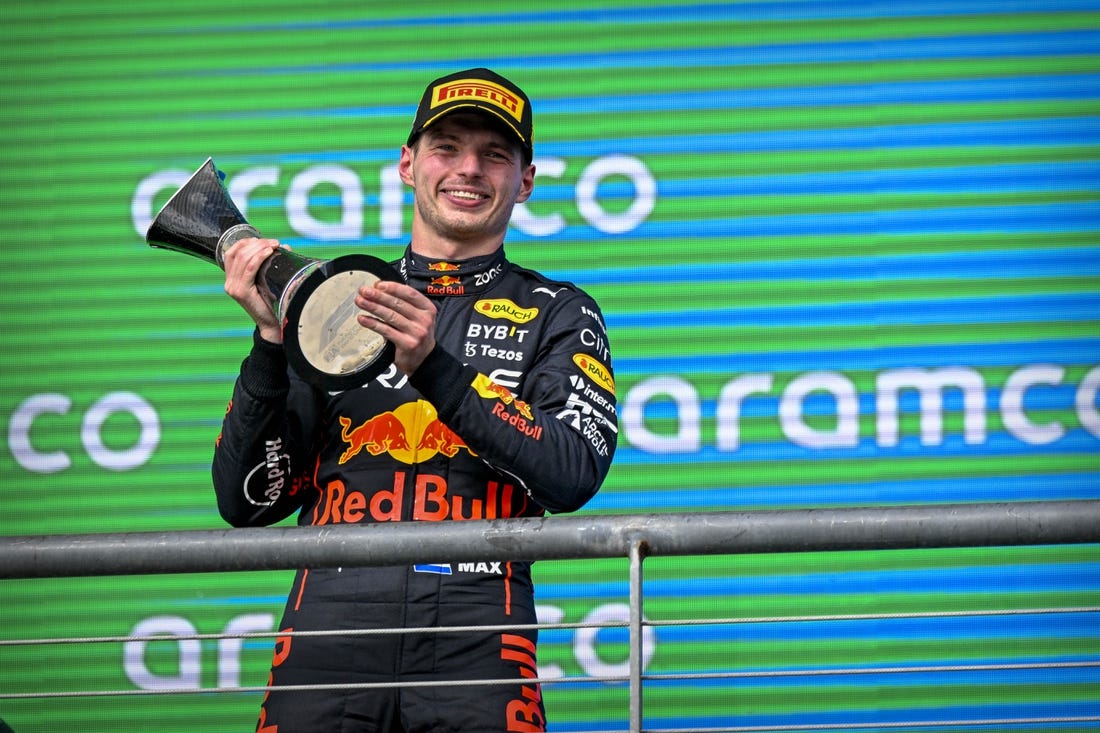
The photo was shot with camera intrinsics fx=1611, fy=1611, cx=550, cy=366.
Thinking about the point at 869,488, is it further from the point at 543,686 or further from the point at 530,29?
the point at 530,29

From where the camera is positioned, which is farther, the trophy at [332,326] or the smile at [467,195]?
the smile at [467,195]

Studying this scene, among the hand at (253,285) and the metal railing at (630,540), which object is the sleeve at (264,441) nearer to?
the hand at (253,285)

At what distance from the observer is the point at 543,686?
3957 millimetres

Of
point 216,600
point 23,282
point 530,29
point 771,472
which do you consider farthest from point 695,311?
point 23,282

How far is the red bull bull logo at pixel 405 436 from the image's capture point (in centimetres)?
242

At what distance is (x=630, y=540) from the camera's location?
200cm

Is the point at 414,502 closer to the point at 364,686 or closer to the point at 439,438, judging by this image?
the point at 439,438

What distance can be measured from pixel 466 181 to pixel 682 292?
1.62 m

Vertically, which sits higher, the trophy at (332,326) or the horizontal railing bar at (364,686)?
the trophy at (332,326)

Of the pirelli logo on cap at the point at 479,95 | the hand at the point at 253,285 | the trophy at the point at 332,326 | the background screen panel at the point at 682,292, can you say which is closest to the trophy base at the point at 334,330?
the trophy at the point at 332,326

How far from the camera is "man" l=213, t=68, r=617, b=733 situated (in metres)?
2.25

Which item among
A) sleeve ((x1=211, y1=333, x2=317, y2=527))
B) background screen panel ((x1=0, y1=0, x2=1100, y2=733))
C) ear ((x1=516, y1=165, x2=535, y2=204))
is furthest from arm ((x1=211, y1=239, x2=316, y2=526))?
background screen panel ((x1=0, y1=0, x2=1100, y2=733))

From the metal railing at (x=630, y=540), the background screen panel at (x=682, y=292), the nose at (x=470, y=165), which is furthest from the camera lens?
the background screen panel at (x=682, y=292)

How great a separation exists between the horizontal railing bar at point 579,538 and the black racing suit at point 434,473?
0.27m
